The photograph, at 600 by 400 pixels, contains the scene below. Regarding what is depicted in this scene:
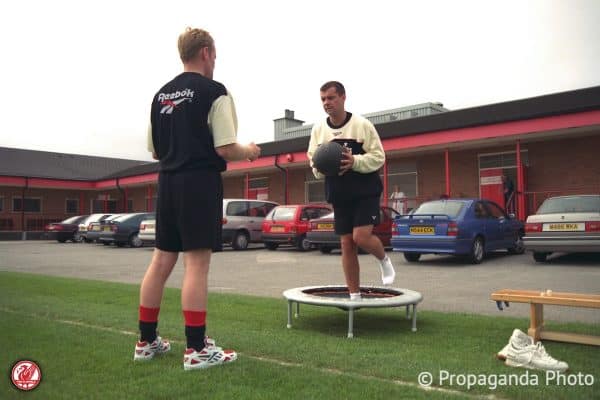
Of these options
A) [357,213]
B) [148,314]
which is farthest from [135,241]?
[148,314]

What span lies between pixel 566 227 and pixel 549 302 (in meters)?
8.34

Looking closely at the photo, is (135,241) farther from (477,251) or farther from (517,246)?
(517,246)

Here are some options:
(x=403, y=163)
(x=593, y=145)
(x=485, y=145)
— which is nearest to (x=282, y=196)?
(x=403, y=163)

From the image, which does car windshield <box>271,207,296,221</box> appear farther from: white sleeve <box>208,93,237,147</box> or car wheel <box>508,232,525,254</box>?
white sleeve <box>208,93,237,147</box>

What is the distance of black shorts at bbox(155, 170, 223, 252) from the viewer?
133 inches

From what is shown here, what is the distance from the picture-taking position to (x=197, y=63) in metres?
3.60

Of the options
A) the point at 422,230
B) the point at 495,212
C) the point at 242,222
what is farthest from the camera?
the point at 242,222

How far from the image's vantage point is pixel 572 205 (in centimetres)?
1162

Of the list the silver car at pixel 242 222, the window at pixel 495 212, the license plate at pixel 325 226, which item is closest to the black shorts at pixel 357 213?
the window at pixel 495 212

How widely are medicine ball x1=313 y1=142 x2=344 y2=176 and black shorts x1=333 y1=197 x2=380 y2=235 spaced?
41cm

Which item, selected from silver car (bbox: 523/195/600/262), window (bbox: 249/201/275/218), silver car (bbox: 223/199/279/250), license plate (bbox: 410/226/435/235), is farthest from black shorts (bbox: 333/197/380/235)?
window (bbox: 249/201/275/218)

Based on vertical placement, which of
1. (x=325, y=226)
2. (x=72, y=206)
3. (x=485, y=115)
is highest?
(x=485, y=115)

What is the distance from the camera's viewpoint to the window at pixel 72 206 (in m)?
39.7

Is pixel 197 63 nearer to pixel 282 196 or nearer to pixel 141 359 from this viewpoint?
pixel 141 359
